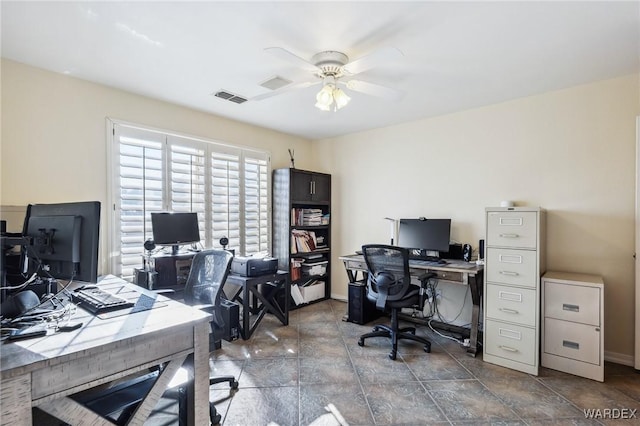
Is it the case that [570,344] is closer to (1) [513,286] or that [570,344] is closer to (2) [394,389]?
(1) [513,286]

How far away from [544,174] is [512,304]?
1342 millimetres

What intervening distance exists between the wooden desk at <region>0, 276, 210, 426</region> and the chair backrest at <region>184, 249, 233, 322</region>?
0.72 meters

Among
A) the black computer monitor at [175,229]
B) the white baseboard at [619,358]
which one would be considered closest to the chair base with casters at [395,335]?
the white baseboard at [619,358]

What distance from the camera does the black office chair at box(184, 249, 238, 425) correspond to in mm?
2328

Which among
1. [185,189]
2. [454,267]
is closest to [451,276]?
[454,267]

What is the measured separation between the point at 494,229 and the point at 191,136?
3.24 metres

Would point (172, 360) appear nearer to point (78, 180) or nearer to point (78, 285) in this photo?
point (78, 285)

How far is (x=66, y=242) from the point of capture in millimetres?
1606

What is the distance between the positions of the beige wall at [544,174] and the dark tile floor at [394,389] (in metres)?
0.85

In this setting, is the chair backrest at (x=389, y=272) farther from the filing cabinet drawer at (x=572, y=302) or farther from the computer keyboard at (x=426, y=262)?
the filing cabinet drawer at (x=572, y=302)

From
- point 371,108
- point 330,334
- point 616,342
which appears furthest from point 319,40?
point 616,342

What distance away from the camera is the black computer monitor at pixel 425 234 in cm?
351

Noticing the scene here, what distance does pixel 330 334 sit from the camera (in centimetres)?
343

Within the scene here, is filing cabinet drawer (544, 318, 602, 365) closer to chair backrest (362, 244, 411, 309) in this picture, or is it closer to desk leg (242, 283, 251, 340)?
chair backrest (362, 244, 411, 309)
